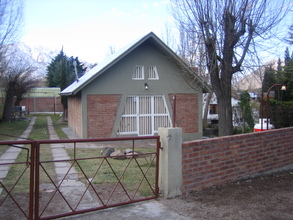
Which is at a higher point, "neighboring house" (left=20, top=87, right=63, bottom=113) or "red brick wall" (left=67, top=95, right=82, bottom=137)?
"neighboring house" (left=20, top=87, right=63, bottom=113)

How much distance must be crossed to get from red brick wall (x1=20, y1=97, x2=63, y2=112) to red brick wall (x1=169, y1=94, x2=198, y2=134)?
29.8 metres

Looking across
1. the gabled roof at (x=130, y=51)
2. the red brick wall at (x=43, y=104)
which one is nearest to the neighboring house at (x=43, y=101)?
the red brick wall at (x=43, y=104)

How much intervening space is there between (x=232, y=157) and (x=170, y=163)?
1769 mm

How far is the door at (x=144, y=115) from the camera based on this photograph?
14875mm

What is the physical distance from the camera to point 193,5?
1059cm

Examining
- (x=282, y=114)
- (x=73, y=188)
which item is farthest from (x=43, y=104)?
(x=73, y=188)

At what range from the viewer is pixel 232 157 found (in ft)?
21.2

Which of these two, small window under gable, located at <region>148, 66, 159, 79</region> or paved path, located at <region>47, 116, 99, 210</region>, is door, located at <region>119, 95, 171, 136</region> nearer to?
small window under gable, located at <region>148, 66, 159, 79</region>

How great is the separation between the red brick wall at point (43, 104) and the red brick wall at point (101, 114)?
2979 cm

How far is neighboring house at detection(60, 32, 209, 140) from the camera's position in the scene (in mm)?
13992

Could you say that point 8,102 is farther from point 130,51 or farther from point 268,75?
point 268,75

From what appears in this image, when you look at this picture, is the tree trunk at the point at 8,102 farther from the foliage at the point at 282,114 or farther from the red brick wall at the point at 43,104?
the foliage at the point at 282,114

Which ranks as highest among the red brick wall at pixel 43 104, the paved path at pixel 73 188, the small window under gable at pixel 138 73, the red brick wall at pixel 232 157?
the small window under gable at pixel 138 73

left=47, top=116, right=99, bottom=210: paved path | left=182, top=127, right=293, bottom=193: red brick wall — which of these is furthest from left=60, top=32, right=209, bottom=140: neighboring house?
left=182, top=127, right=293, bottom=193: red brick wall
